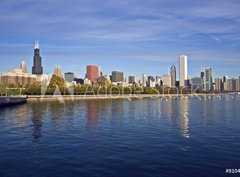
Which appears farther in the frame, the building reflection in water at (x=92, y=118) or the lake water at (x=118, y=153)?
the building reflection in water at (x=92, y=118)

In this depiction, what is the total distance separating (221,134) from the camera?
3406cm

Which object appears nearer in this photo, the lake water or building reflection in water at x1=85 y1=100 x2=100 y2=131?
the lake water

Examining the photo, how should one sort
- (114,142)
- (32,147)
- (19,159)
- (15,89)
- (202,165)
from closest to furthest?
(202,165) → (19,159) → (32,147) → (114,142) → (15,89)

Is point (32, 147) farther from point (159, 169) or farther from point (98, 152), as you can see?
point (159, 169)

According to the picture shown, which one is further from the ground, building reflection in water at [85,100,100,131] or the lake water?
building reflection in water at [85,100,100,131]

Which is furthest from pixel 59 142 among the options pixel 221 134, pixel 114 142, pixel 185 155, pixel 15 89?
pixel 15 89

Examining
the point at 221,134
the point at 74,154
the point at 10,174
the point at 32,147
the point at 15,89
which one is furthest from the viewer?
the point at 15,89

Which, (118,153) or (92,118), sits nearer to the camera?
(118,153)

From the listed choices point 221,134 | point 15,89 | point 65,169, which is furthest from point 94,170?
point 15,89

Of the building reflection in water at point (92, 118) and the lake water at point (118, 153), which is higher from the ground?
the building reflection in water at point (92, 118)

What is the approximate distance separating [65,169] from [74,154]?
420 centimetres

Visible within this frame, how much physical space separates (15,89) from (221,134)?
536 ft

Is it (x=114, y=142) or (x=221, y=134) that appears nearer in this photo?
(x=114, y=142)

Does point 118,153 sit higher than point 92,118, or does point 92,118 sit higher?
point 92,118
